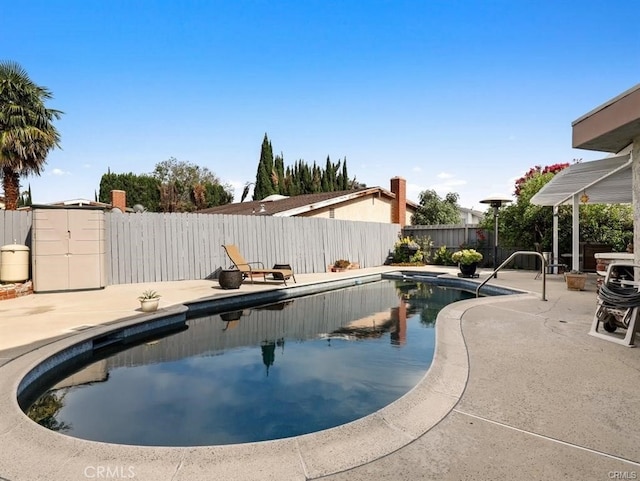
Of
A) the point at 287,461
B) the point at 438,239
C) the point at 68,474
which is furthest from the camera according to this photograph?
the point at 438,239

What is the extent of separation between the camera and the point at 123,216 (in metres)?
10.4

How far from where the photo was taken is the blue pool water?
3.16 meters

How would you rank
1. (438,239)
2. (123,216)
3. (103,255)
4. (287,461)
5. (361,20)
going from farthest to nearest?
(438,239)
(361,20)
(123,216)
(103,255)
(287,461)

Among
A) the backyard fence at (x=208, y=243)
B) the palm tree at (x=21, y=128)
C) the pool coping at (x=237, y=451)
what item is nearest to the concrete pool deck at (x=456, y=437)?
the pool coping at (x=237, y=451)

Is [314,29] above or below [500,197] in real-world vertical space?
above

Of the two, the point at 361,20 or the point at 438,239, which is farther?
the point at 438,239

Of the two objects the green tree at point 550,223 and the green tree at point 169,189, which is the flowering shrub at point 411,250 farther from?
the green tree at point 169,189

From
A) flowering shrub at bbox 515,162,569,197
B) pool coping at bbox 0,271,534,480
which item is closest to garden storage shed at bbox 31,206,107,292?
pool coping at bbox 0,271,534,480

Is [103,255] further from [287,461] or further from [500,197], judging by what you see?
[500,197]

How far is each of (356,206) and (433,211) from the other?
5847 millimetres

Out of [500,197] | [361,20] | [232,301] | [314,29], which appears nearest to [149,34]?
[314,29]

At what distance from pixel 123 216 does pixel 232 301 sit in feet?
14.6

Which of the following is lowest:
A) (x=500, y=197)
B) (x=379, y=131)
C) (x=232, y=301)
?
(x=232, y=301)

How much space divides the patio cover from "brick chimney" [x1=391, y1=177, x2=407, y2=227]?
9.83 metres
